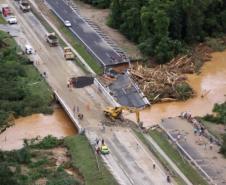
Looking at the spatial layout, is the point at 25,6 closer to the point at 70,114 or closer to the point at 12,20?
the point at 12,20

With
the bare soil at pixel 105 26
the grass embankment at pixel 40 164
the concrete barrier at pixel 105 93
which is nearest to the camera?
the grass embankment at pixel 40 164

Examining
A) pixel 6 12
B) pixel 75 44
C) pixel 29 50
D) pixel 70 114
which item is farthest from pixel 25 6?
pixel 70 114

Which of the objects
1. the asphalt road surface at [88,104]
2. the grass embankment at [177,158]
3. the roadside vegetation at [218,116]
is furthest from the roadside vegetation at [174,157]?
the roadside vegetation at [218,116]

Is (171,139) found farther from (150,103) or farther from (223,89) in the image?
(223,89)

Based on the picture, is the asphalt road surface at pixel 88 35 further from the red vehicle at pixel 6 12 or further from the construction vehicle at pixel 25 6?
the red vehicle at pixel 6 12

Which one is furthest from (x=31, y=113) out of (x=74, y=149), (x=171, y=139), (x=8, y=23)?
(x=8, y=23)

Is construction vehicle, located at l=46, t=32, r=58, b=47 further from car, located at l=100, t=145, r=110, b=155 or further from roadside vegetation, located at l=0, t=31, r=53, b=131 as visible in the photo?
car, located at l=100, t=145, r=110, b=155

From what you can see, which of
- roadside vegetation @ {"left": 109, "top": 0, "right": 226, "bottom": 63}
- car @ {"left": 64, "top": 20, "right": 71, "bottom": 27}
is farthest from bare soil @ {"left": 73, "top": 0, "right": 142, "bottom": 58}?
car @ {"left": 64, "top": 20, "right": 71, "bottom": 27}
